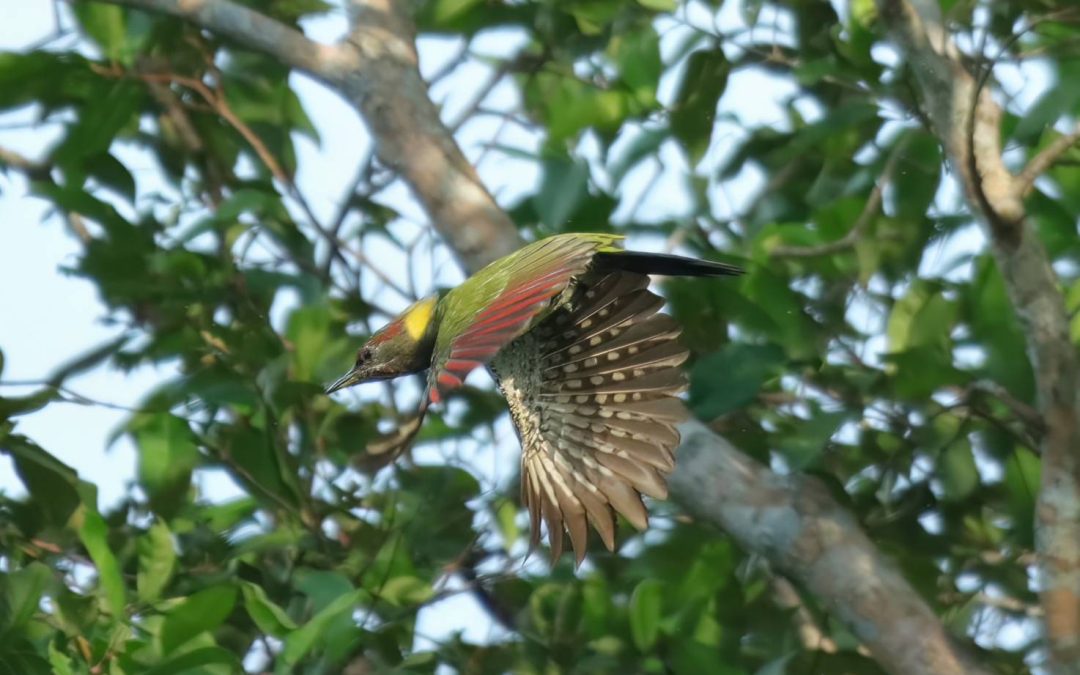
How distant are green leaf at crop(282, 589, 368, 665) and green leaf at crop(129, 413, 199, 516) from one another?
0.70 meters

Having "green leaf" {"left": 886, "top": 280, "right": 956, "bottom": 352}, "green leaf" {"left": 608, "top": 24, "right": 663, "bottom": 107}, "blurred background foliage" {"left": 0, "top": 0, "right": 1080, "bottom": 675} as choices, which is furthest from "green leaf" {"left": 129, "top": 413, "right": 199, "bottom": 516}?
"green leaf" {"left": 886, "top": 280, "right": 956, "bottom": 352}

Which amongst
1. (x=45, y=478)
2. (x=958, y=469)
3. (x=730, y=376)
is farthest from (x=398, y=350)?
(x=958, y=469)

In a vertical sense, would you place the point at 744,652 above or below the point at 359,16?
below

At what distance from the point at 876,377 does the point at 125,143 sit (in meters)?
2.11

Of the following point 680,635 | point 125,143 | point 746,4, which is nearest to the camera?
point 680,635

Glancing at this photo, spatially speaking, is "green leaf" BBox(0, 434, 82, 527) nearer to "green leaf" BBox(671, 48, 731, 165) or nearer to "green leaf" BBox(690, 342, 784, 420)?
"green leaf" BBox(690, 342, 784, 420)

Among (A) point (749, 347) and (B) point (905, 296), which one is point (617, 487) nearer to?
(A) point (749, 347)

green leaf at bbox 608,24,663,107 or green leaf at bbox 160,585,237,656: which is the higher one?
green leaf at bbox 608,24,663,107

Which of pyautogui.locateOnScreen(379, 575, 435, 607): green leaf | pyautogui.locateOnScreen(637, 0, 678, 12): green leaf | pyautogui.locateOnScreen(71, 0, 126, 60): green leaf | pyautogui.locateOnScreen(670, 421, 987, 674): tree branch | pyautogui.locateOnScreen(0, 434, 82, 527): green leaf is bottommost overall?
pyautogui.locateOnScreen(670, 421, 987, 674): tree branch

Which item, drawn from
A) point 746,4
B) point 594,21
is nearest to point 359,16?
point 594,21

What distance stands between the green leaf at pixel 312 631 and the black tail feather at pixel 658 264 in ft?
2.29

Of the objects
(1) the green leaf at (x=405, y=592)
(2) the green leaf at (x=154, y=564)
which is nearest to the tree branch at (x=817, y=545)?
(1) the green leaf at (x=405, y=592)

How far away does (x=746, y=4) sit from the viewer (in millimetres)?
3510

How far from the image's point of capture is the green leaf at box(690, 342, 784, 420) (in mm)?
2943
